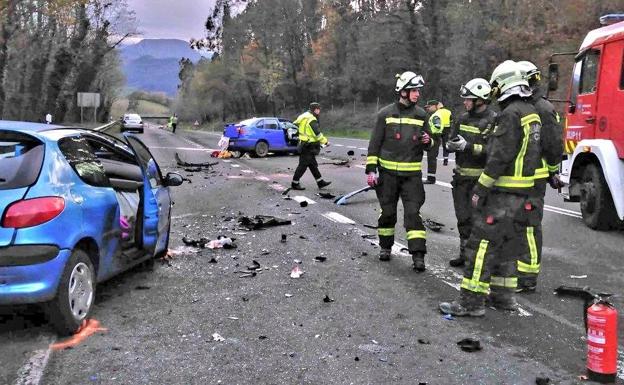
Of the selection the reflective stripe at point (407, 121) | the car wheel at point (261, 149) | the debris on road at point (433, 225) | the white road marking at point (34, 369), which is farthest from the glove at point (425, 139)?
the car wheel at point (261, 149)

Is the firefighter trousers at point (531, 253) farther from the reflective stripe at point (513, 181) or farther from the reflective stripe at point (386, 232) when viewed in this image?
the reflective stripe at point (386, 232)

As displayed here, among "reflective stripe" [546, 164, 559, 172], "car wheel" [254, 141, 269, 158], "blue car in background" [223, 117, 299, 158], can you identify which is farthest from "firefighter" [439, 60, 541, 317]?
"car wheel" [254, 141, 269, 158]

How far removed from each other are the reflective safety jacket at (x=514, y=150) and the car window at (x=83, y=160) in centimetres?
303

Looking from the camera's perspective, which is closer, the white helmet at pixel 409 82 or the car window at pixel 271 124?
the white helmet at pixel 409 82

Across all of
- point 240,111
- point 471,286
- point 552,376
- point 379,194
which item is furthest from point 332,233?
point 240,111

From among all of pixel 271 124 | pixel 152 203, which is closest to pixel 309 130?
pixel 152 203

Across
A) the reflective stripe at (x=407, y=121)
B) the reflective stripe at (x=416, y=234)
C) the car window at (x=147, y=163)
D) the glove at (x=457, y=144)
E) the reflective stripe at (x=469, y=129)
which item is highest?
the reflective stripe at (x=407, y=121)

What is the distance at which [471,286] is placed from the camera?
485 centimetres

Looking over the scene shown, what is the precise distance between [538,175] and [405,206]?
5.03 ft

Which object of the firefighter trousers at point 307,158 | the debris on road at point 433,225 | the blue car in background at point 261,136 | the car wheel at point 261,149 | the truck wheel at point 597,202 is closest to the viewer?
the truck wheel at point 597,202

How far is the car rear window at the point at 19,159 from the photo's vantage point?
13.5ft

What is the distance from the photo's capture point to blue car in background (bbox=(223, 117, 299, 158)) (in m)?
22.2

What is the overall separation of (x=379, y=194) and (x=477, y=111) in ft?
4.33

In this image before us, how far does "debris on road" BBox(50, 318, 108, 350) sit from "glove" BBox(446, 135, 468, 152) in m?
3.65
